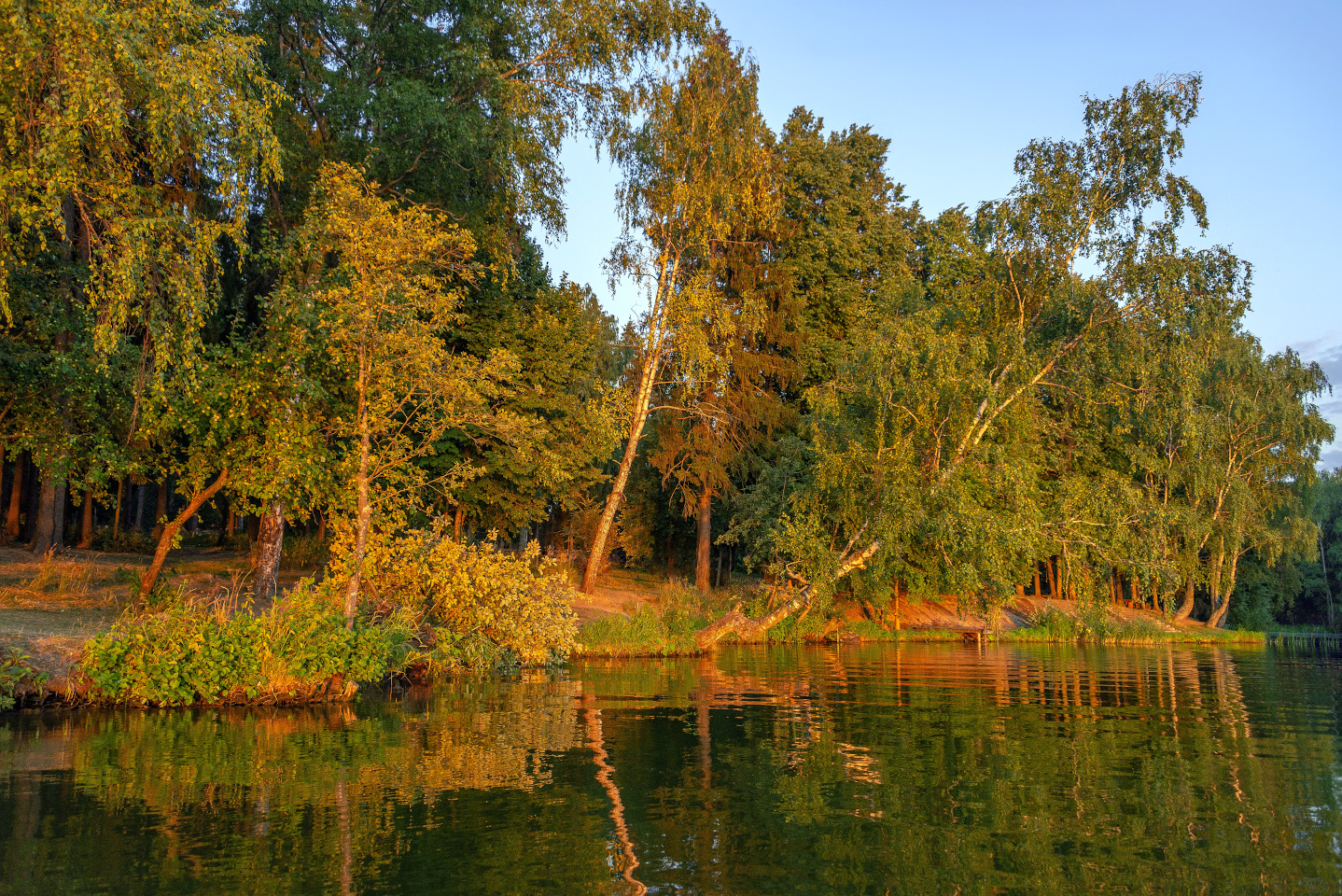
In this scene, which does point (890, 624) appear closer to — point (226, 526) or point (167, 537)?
point (167, 537)

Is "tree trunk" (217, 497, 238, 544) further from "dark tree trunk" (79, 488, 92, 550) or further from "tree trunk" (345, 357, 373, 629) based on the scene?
"tree trunk" (345, 357, 373, 629)

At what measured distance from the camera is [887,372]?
2655cm

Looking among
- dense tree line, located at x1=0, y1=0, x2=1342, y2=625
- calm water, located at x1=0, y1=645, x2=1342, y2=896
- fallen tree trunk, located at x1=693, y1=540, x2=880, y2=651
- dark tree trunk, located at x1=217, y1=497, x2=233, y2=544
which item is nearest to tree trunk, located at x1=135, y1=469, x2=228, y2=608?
dense tree line, located at x1=0, y1=0, x2=1342, y2=625

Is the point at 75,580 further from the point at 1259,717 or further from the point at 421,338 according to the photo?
the point at 1259,717

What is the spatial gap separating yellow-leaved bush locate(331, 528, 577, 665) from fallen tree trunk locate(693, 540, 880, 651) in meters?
7.96

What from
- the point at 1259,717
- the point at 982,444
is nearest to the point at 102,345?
the point at 1259,717

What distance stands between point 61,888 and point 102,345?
32.1 feet

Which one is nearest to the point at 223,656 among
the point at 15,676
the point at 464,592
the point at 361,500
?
the point at 15,676

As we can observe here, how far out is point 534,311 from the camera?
28.2m

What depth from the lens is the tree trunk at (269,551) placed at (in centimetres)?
1959

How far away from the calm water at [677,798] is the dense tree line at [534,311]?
639 centimetres

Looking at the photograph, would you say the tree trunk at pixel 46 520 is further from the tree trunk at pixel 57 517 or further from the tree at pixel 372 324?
the tree at pixel 372 324

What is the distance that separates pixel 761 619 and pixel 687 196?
42.8 ft

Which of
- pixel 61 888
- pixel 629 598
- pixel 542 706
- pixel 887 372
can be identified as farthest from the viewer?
pixel 629 598
